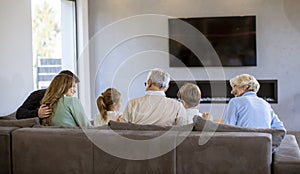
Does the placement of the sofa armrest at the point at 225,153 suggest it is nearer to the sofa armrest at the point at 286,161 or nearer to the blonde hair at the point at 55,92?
the sofa armrest at the point at 286,161

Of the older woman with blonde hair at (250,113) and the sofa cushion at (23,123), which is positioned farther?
the older woman with blonde hair at (250,113)

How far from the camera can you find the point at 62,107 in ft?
11.7

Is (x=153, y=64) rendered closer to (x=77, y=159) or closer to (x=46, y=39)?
(x=46, y=39)

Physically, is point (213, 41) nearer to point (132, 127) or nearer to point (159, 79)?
point (159, 79)

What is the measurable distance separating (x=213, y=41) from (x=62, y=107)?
404 cm

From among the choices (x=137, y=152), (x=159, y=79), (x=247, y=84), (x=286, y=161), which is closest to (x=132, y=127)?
(x=137, y=152)

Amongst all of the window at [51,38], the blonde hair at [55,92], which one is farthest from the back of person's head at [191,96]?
the window at [51,38]

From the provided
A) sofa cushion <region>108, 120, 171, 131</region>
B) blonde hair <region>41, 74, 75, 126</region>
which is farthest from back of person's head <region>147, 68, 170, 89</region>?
blonde hair <region>41, 74, 75, 126</region>

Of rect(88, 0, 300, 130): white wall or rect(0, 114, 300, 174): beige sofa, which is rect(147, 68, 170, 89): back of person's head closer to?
rect(0, 114, 300, 174): beige sofa

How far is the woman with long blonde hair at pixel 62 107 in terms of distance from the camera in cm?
356

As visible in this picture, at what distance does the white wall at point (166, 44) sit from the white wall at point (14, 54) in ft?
6.19

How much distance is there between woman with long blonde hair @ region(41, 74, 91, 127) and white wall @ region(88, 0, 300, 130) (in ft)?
12.5

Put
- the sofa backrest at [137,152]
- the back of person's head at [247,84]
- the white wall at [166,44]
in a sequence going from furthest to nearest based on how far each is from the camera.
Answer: the white wall at [166,44]
the back of person's head at [247,84]
the sofa backrest at [137,152]

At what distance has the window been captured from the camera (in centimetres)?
626
